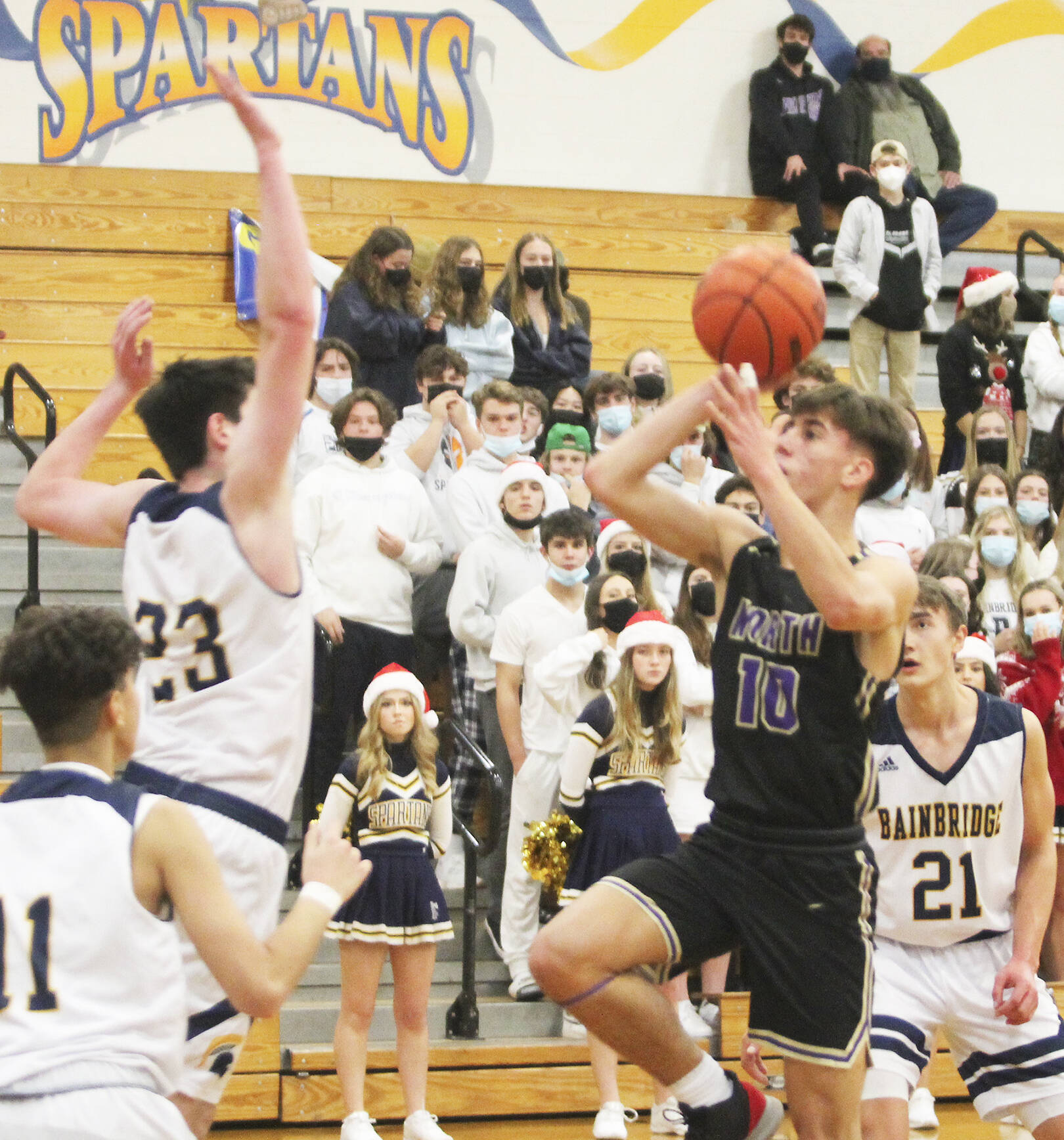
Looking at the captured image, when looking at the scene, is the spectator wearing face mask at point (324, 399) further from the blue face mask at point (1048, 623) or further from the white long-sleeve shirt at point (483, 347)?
the blue face mask at point (1048, 623)

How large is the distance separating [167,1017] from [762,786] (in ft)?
4.82

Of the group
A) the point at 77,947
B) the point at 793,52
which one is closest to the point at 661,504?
the point at 77,947

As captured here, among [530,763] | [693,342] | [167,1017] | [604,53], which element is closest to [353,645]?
[530,763]

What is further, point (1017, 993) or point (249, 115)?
point (1017, 993)

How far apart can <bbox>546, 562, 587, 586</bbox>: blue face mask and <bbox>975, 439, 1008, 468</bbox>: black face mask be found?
3174 mm

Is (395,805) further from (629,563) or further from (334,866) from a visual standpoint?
→ (334,866)

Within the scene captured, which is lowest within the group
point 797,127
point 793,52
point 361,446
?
point 361,446

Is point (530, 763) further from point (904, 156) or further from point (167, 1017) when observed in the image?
point (904, 156)

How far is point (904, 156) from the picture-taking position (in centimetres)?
1062

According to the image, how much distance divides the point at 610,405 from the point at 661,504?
14.5 feet

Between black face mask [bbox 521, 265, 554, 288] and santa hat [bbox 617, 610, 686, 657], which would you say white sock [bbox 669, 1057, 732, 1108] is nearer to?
santa hat [bbox 617, 610, 686, 657]

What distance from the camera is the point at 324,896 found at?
2.88m

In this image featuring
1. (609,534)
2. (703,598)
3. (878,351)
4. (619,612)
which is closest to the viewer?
(619,612)

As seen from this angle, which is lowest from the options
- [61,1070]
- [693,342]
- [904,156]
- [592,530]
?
[61,1070]
